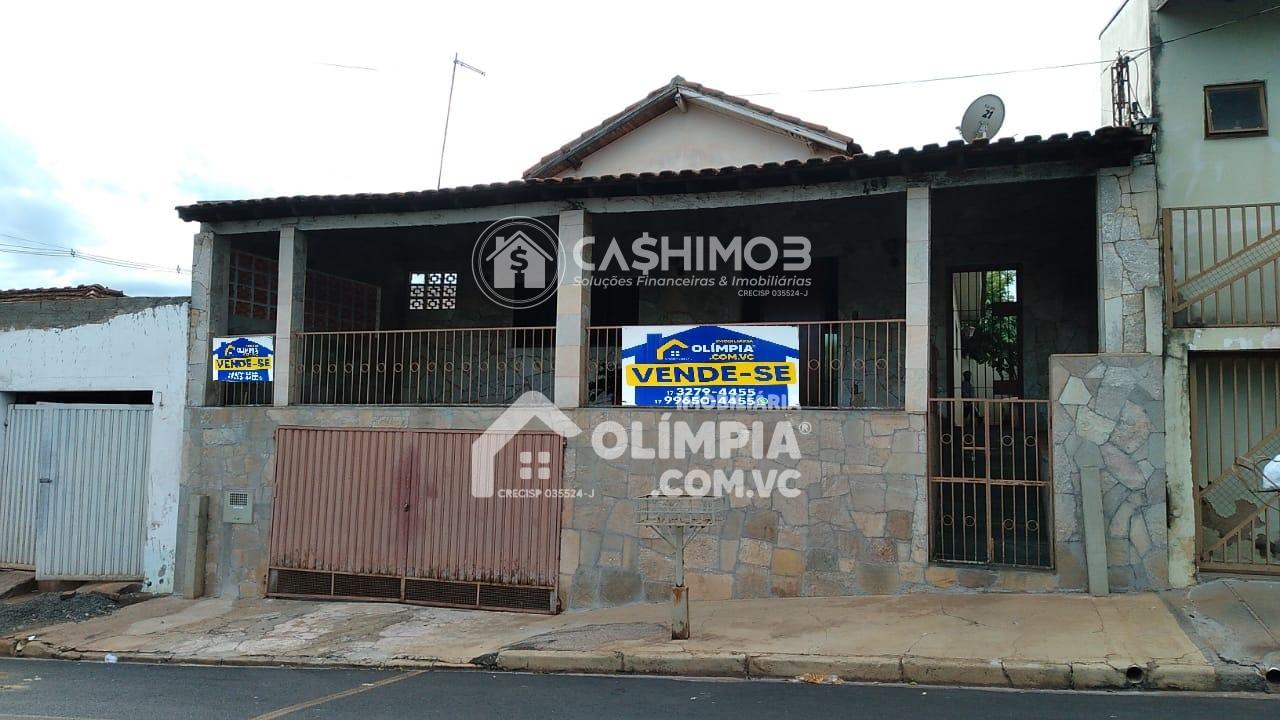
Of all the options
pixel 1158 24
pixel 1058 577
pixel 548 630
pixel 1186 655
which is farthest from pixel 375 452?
pixel 1158 24

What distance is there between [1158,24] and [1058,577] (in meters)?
6.05

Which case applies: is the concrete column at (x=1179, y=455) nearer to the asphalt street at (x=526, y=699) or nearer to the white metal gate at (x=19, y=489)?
the asphalt street at (x=526, y=699)

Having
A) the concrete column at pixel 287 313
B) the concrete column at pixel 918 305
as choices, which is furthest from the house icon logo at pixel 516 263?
the concrete column at pixel 918 305

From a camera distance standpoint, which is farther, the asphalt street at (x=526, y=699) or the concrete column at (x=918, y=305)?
the concrete column at (x=918, y=305)

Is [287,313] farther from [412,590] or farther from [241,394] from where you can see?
[412,590]

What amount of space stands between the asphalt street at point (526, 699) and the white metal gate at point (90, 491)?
3.56 meters

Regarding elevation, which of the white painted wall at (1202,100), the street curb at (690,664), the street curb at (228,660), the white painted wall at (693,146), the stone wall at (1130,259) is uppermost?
the white painted wall at (693,146)

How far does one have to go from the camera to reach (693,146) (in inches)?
579

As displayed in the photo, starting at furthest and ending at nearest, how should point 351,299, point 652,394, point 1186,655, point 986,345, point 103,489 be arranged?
point 351,299
point 986,345
point 103,489
point 652,394
point 1186,655

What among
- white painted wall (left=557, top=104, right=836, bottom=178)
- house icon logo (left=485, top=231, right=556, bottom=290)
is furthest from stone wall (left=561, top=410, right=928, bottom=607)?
white painted wall (left=557, top=104, right=836, bottom=178)

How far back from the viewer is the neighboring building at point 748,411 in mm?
7777

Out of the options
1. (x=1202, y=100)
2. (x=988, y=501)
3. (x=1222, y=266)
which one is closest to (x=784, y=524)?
(x=988, y=501)

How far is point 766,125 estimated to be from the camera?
46.2ft

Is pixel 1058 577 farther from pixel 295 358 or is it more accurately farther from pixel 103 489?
pixel 103 489
